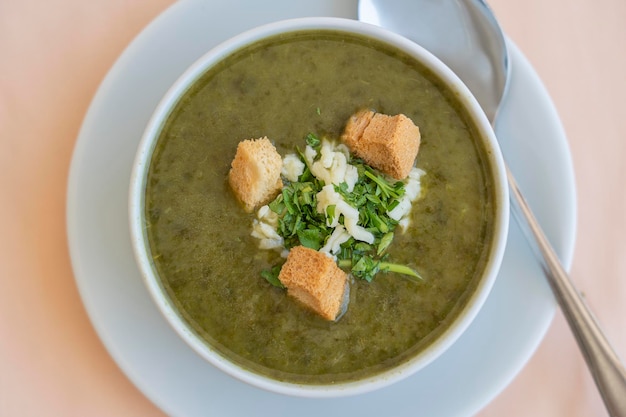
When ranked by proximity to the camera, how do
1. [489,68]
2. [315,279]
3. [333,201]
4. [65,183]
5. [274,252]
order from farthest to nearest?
[65,183]
[489,68]
[274,252]
[333,201]
[315,279]

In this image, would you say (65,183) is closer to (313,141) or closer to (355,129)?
(313,141)

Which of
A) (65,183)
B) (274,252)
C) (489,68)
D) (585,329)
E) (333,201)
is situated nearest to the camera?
(333,201)

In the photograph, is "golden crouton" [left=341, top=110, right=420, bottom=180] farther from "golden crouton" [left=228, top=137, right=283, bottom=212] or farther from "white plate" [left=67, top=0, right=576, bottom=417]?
"white plate" [left=67, top=0, right=576, bottom=417]

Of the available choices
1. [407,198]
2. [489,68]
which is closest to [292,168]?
[407,198]

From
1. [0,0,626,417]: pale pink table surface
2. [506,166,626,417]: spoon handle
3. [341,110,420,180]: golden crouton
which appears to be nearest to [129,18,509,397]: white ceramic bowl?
[341,110,420,180]: golden crouton

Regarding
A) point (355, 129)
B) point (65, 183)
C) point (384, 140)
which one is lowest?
point (384, 140)

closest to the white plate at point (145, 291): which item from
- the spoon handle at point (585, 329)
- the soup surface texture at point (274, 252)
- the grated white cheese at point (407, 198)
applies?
the spoon handle at point (585, 329)

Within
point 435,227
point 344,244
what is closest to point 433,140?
point 435,227
